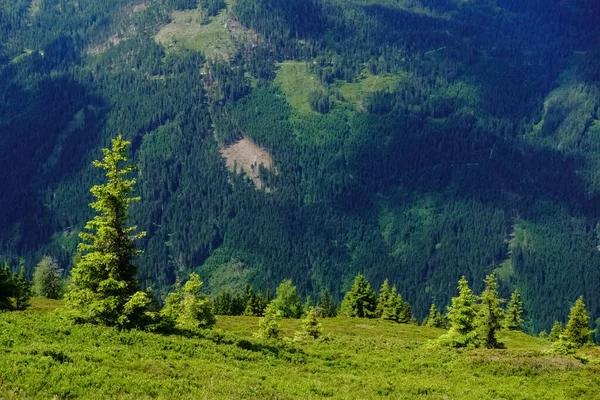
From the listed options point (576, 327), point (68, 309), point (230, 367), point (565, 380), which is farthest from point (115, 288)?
point (576, 327)

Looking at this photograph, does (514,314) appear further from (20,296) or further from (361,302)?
(20,296)

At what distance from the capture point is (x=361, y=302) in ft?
399

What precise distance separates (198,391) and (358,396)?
8533 millimetres

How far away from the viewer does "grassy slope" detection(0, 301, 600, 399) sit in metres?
20.8

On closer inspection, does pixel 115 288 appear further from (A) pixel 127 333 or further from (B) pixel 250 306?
(B) pixel 250 306

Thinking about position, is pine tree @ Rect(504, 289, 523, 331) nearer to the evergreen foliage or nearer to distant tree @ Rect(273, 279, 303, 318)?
distant tree @ Rect(273, 279, 303, 318)

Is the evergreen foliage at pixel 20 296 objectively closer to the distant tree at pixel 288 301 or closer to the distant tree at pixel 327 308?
the distant tree at pixel 288 301

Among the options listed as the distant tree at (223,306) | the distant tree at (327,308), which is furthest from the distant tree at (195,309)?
the distant tree at (327,308)

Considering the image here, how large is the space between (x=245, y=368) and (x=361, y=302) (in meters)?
95.0

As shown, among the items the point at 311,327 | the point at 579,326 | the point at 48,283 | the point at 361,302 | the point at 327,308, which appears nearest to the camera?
the point at 311,327

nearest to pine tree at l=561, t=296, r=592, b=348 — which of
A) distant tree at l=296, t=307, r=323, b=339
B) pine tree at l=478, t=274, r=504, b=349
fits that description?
pine tree at l=478, t=274, r=504, b=349

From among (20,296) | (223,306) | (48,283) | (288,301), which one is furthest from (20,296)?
(288,301)

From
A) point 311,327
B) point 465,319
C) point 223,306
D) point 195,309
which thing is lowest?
point 223,306

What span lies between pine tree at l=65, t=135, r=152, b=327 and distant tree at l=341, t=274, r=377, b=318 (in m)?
89.1
